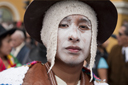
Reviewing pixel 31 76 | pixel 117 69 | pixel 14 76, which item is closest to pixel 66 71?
pixel 31 76

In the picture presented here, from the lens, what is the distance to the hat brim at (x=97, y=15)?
1454 mm

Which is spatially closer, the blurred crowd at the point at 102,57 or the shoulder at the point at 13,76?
the shoulder at the point at 13,76

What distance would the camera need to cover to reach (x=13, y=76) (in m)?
1.36

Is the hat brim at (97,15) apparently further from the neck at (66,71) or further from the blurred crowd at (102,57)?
the blurred crowd at (102,57)

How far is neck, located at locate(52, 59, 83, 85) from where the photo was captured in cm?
144

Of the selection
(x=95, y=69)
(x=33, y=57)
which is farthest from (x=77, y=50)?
(x=95, y=69)

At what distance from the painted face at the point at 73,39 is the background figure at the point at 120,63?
262cm

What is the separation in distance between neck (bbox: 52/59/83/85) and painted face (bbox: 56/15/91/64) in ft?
0.31

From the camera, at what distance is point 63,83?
4.78 ft

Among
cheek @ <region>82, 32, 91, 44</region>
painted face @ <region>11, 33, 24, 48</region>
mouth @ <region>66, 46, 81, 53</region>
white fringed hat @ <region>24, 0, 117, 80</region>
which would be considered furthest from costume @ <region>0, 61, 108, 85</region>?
painted face @ <region>11, 33, 24, 48</region>

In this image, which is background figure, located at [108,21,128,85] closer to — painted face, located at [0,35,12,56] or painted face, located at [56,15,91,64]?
painted face, located at [0,35,12,56]

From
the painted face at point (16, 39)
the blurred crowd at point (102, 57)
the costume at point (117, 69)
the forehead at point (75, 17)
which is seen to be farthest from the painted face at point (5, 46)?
the costume at point (117, 69)

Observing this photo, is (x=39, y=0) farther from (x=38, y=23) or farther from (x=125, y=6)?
(x=125, y=6)

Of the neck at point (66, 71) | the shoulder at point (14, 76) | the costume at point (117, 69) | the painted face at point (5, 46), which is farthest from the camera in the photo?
the costume at point (117, 69)
